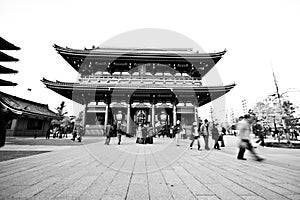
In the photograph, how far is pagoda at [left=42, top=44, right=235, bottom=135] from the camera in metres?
17.1

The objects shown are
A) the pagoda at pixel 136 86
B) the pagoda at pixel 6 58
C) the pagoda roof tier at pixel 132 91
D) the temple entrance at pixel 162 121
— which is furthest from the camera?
the temple entrance at pixel 162 121

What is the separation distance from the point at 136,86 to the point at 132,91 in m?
0.76

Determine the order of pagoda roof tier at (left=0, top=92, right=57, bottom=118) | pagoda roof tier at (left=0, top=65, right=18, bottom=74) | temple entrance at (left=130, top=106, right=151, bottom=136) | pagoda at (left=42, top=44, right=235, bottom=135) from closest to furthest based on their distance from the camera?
pagoda roof tier at (left=0, top=65, right=18, bottom=74)
pagoda at (left=42, top=44, right=235, bottom=135)
temple entrance at (left=130, top=106, right=151, bottom=136)
pagoda roof tier at (left=0, top=92, right=57, bottom=118)

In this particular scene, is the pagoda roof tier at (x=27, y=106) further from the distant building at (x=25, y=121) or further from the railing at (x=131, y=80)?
the railing at (x=131, y=80)

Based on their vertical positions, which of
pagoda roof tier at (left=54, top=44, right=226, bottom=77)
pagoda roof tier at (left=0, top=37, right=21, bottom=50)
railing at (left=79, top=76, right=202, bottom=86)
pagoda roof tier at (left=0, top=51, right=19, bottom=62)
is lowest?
railing at (left=79, top=76, right=202, bottom=86)

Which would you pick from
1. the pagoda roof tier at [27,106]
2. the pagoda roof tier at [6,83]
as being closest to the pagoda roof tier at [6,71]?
the pagoda roof tier at [6,83]

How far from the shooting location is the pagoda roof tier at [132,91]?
16.8m

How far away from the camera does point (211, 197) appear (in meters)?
1.90

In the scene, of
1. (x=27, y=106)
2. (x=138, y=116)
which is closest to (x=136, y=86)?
(x=138, y=116)

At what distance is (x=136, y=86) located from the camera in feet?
55.8

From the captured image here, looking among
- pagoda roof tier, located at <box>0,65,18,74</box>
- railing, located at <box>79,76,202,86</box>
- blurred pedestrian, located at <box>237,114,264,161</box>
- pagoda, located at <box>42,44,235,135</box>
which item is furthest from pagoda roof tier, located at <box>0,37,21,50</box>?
blurred pedestrian, located at <box>237,114,264,161</box>

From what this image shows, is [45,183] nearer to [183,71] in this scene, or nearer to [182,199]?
[182,199]

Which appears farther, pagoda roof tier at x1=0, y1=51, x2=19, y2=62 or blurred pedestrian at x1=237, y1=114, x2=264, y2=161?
pagoda roof tier at x1=0, y1=51, x2=19, y2=62

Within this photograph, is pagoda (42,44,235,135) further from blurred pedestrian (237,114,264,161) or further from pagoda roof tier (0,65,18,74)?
blurred pedestrian (237,114,264,161)
